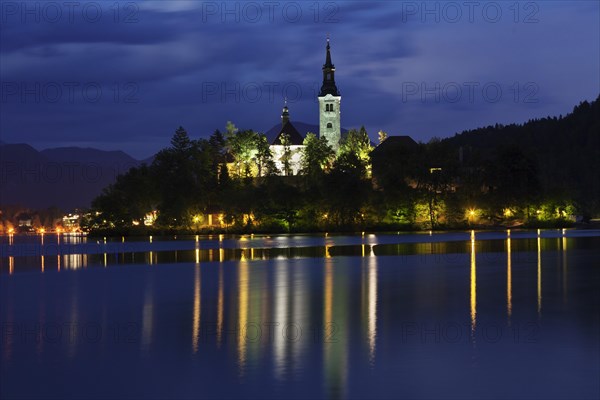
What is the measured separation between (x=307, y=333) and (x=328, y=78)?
527 feet

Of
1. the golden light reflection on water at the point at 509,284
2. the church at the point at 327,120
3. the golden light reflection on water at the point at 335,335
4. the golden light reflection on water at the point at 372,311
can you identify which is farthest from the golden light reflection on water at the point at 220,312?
the church at the point at 327,120

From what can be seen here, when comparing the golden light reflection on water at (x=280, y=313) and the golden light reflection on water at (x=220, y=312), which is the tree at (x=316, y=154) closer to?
the golden light reflection on water at (x=280, y=313)

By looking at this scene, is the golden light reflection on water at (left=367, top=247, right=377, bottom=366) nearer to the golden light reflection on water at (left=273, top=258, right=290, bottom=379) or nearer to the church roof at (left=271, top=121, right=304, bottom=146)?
the golden light reflection on water at (left=273, top=258, right=290, bottom=379)

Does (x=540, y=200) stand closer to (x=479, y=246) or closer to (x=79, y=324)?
(x=479, y=246)

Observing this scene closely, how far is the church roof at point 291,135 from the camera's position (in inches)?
7224

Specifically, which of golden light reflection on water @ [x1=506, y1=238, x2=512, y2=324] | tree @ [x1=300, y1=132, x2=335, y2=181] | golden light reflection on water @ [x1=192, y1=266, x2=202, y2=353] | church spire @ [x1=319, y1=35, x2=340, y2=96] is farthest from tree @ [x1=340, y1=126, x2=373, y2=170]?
golden light reflection on water @ [x1=192, y1=266, x2=202, y2=353]

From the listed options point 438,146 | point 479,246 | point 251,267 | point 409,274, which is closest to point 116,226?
point 438,146

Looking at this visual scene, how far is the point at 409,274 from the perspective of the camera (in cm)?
4372

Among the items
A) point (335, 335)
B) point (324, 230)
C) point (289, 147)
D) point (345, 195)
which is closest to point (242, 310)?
point (335, 335)

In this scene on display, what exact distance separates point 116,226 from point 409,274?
3504 inches

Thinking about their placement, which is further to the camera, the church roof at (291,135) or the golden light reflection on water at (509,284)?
the church roof at (291,135)

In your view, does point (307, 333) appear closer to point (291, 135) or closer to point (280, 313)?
point (280, 313)

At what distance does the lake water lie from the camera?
1831cm

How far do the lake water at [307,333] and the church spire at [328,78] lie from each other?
13328 cm
